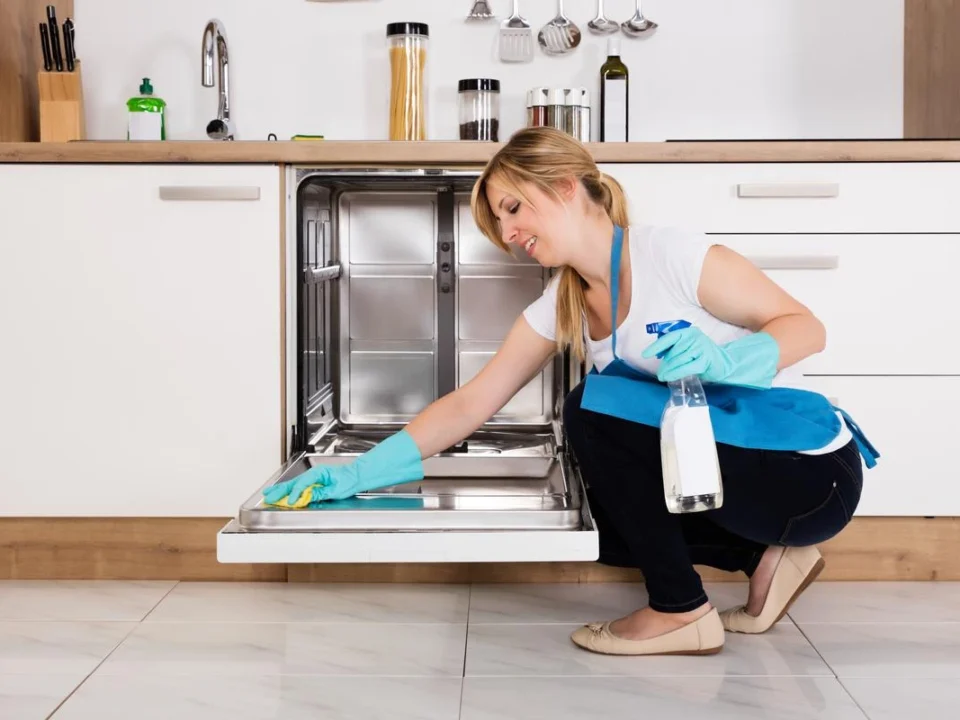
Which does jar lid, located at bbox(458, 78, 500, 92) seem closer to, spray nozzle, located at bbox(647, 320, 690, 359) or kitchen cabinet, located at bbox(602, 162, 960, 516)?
kitchen cabinet, located at bbox(602, 162, 960, 516)

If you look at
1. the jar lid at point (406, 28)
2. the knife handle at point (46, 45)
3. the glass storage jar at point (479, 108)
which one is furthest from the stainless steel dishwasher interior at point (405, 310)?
the knife handle at point (46, 45)

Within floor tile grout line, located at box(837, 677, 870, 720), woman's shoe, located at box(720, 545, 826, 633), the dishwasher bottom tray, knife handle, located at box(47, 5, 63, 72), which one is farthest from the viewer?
knife handle, located at box(47, 5, 63, 72)

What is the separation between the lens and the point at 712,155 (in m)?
2.14

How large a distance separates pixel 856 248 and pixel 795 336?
1.77 feet

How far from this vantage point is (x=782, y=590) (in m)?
1.93

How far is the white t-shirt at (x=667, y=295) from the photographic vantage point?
1794 millimetres

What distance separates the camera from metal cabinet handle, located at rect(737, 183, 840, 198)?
2.13 m

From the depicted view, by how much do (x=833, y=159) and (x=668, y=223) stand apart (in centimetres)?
34

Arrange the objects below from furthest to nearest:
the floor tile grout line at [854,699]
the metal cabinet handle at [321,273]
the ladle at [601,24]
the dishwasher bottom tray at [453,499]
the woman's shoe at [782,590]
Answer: the ladle at [601,24], the metal cabinet handle at [321,273], the woman's shoe at [782,590], the dishwasher bottom tray at [453,499], the floor tile grout line at [854,699]

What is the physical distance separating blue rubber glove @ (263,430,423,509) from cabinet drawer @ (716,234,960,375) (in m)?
0.76

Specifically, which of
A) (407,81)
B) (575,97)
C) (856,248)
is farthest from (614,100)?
Answer: (856,248)

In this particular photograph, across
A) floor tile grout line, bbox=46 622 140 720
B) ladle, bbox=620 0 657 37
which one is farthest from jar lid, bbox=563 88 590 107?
floor tile grout line, bbox=46 622 140 720

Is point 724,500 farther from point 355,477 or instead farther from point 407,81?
point 407,81

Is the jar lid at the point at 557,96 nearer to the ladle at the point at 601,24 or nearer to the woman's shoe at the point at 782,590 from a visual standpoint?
the ladle at the point at 601,24
